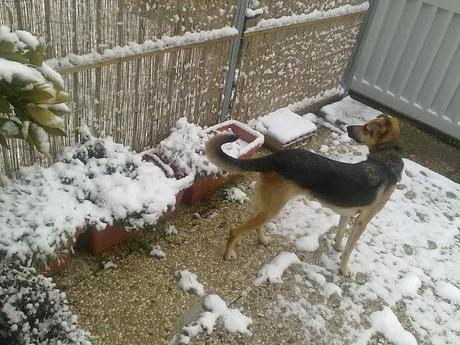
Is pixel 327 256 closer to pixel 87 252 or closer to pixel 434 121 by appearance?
pixel 87 252

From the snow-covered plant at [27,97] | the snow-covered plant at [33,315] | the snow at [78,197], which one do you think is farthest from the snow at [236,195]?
the snow-covered plant at [27,97]

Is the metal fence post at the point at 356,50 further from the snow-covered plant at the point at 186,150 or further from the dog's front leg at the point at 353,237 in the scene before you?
the dog's front leg at the point at 353,237

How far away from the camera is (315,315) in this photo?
2789 mm

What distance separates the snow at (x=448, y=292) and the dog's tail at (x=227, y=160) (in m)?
1.69

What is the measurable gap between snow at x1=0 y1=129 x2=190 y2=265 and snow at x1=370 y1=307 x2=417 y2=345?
62.0 inches

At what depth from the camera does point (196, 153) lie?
125 inches

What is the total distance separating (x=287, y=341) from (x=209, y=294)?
1.84 feet

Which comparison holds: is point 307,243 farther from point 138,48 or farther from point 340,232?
point 138,48

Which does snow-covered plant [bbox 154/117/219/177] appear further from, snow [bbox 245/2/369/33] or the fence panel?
snow [bbox 245/2/369/33]

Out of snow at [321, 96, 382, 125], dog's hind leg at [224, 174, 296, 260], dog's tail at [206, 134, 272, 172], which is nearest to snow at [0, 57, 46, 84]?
dog's tail at [206, 134, 272, 172]

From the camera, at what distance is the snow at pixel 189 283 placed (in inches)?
108

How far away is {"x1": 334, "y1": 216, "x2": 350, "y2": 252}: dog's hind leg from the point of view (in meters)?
3.21

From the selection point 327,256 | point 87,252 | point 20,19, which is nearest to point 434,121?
point 327,256

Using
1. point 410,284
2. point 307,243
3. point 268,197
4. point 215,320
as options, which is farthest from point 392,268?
point 215,320
